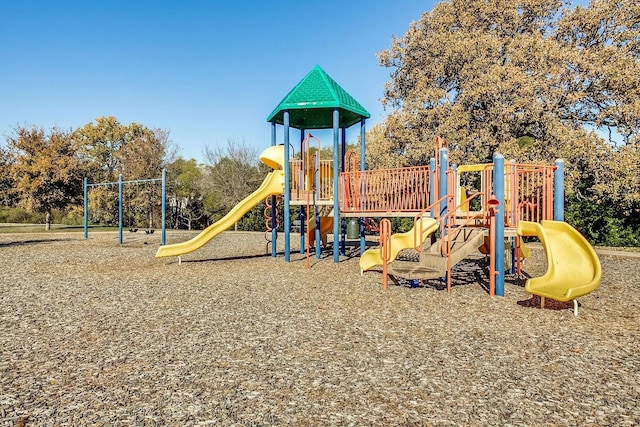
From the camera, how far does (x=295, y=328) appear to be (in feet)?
17.5

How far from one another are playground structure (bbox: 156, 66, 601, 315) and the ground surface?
1.94ft

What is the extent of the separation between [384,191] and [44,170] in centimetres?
2248

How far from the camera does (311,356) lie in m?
4.32

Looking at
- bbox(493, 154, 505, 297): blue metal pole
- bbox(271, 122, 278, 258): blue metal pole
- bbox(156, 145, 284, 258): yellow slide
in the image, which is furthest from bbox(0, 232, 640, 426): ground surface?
bbox(271, 122, 278, 258): blue metal pole

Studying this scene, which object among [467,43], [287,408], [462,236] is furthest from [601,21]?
[287,408]

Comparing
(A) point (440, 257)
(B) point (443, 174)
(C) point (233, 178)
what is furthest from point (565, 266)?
(C) point (233, 178)

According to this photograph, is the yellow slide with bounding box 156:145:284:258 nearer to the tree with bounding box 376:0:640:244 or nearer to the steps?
the steps

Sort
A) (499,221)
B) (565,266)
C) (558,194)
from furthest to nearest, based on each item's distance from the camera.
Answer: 1. (558,194)
2. (499,221)
3. (565,266)

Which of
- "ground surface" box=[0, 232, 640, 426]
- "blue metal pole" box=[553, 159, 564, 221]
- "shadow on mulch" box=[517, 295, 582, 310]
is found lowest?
"ground surface" box=[0, 232, 640, 426]

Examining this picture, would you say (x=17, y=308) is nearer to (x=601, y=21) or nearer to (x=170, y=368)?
(x=170, y=368)

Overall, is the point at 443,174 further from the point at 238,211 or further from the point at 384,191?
the point at 238,211

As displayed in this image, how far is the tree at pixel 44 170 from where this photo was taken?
25.4m

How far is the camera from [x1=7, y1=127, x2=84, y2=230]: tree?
25375 millimetres

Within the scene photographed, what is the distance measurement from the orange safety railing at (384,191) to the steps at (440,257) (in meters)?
2.32
